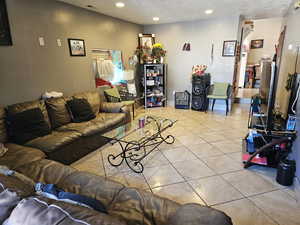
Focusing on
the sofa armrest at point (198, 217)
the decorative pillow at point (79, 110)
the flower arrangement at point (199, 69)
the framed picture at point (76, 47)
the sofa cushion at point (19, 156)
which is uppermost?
the framed picture at point (76, 47)

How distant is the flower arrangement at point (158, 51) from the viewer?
18.0ft

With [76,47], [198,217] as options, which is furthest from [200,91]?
[198,217]

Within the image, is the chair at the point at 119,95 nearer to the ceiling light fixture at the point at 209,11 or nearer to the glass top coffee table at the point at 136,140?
the glass top coffee table at the point at 136,140

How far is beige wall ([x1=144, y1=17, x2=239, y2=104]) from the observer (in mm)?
4970

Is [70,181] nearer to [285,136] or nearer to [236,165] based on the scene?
[236,165]

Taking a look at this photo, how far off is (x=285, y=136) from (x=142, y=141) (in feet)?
5.98

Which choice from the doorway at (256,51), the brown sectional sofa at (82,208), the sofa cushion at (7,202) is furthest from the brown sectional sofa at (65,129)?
Result: the doorway at (256,51)

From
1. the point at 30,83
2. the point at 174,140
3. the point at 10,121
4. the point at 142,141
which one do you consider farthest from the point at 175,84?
the point at 10,121

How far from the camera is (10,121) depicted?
2387 mm

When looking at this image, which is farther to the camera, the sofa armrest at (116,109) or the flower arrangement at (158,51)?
the flower arrangement at (158,51)

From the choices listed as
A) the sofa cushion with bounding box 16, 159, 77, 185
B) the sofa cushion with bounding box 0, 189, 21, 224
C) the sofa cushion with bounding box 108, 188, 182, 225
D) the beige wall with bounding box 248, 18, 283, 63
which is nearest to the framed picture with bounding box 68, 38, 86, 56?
the sofa cushion with bounding box 16, 159, 77, 185

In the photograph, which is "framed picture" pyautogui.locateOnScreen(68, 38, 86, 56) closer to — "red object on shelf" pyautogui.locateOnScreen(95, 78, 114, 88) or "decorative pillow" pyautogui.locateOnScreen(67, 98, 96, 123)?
"red object on shelf" pyautogui.locateOnScreen(95, 78, 114, 88)

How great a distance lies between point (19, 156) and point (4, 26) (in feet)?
6.00

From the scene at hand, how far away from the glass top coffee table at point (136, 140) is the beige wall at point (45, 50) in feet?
4.79
